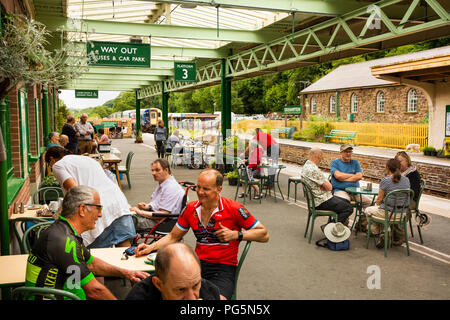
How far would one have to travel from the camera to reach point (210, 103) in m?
73.6

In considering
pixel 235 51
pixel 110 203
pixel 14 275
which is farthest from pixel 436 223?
pixel 235 51

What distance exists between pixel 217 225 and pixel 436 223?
20.9ft

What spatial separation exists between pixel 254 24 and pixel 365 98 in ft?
84.4

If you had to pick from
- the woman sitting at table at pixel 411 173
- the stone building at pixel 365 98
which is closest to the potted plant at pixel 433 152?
the woman sitting at table at pixel 411 173

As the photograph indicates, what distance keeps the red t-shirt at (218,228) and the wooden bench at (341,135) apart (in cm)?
2427

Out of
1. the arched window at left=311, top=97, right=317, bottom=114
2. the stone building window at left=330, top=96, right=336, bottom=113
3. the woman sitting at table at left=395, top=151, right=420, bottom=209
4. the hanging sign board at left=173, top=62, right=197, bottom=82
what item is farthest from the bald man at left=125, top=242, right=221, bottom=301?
the arched window at left=311, top=97, right=317, bottom=114

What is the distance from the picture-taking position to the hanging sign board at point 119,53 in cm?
1124

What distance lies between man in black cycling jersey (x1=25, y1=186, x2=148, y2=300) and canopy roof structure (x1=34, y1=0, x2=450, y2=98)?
→ 6183mm

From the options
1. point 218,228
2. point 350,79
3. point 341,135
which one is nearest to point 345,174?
point 218,228

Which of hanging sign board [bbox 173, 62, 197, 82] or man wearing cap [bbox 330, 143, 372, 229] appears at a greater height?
hanging sign board [bbox 173, 62, 197, 82]

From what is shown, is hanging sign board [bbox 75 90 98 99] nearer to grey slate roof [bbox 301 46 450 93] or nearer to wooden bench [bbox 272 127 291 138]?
wooden bench [bbox 272 127 291 138]

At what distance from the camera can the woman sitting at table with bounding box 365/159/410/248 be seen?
6527 millimetres

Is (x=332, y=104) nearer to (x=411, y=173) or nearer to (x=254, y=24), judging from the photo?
(x=254, y=24)

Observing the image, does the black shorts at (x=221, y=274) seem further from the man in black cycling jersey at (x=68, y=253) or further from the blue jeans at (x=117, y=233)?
the blue jeans at (x=117, y=233)
